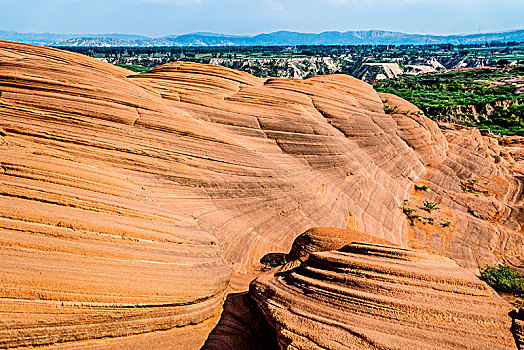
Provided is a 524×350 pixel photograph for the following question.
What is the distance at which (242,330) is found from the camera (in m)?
7.75

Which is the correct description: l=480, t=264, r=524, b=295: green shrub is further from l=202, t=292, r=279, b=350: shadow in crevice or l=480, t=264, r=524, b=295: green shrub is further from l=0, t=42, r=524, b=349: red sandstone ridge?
l=202, t=292, r=279, b=350: shadow in crevice

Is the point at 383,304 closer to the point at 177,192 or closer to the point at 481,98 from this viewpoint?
the point at 177,192

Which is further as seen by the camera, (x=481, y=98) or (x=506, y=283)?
(x=481, y=98)

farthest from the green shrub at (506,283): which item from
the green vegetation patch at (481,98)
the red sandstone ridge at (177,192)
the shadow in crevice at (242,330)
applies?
the green vegetation patch at (481,98)

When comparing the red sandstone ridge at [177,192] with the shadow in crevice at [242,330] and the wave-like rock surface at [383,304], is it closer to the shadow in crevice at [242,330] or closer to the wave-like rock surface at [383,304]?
the shadow in crevice at [242,330]

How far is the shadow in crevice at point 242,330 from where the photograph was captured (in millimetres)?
7203

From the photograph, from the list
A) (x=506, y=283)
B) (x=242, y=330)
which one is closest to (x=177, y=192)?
(x=242, y=330)

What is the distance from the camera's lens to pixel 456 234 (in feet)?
58.9

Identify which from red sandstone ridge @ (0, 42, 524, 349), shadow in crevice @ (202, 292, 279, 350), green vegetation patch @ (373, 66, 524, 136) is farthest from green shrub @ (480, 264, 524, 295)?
green vegetation patch @ (373, 66, 524, 136)

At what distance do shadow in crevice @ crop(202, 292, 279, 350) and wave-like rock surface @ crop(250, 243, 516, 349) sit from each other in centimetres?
49

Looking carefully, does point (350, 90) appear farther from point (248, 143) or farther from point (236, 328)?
point (236, 328)

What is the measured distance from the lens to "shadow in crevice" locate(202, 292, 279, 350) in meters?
7.20

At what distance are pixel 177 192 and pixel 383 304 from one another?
7387mm

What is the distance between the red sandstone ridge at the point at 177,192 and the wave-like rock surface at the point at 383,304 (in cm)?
212
